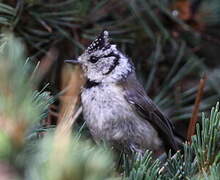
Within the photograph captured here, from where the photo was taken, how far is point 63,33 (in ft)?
8.77

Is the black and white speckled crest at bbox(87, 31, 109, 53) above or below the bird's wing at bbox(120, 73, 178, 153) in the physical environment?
above

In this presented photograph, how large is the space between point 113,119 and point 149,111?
1.02 feet

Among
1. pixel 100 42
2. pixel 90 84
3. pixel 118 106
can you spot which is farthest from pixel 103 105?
pixel 100 42

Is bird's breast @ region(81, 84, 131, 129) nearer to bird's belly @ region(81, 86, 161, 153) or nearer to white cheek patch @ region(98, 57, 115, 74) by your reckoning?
bird's belly @ region(81, 86, 161, 153)

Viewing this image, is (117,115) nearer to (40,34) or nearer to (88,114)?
(88,114)

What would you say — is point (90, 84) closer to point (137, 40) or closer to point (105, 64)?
point (105, 64)

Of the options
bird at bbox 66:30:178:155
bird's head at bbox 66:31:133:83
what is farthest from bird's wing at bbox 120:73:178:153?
bird's head at bbox 66:31:133:83

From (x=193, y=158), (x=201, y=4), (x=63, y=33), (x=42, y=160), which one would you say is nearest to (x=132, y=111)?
(x=63, y=33)

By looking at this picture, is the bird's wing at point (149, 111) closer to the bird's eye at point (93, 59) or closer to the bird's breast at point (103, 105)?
the bird's breast at point (103, 105)

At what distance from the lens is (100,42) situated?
2871mm

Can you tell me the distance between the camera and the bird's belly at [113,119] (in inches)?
108

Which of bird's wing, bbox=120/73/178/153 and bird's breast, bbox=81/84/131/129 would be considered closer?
bird's breast, bbox=81/84/131/129

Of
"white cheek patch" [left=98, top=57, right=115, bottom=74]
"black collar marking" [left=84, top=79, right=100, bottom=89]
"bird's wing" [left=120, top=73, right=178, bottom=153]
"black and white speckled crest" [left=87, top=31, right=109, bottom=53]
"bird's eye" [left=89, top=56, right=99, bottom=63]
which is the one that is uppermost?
"black and white speckled crest" [left=87, top=31, right=109, bottom=53]

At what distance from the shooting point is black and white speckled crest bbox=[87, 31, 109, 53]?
2.70 meters
